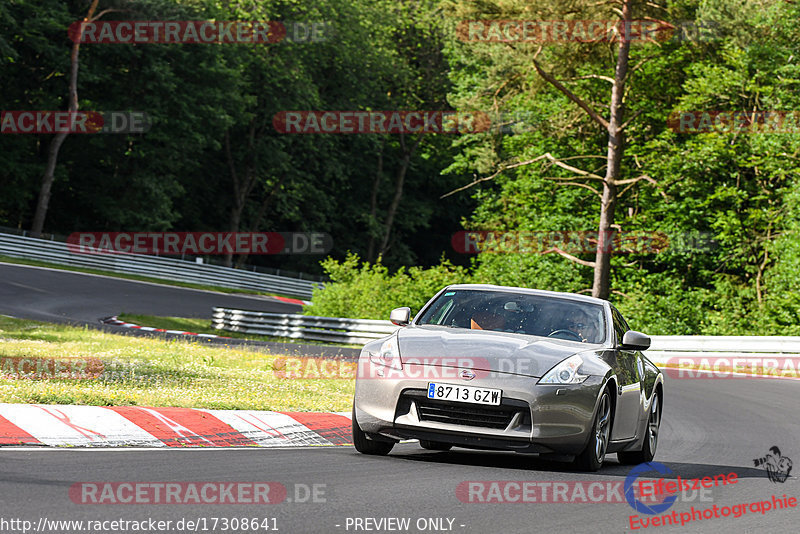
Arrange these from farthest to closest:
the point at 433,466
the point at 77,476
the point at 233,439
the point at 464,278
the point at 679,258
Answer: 1. the point at 679,258
2. the point at 464,278
3. the point at 233,439
4. the point at 433,466
5. the point at 77,476

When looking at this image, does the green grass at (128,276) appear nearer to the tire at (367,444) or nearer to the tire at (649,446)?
the tire at (649,446)

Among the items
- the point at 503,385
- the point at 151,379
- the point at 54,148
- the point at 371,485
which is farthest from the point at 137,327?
the point at 54,148

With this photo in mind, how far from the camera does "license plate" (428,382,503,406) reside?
8578mm

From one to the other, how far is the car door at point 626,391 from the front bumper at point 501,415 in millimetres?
881

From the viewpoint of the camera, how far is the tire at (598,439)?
29.4 feet

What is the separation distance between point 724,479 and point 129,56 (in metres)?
51.2

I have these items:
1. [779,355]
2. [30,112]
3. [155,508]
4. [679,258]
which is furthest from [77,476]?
[30,112]

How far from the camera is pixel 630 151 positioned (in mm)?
Answer: 43875

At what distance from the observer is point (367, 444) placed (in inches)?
368

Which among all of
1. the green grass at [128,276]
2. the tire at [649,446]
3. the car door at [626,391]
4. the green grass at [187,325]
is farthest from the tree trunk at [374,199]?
the car door at [626,391]

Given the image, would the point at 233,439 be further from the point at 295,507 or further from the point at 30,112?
the point at 30,112

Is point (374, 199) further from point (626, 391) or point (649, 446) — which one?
point (626, 391)

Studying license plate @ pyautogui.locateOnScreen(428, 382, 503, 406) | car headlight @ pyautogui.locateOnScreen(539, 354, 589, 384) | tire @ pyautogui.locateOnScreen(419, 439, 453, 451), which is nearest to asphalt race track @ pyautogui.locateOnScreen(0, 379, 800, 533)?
tire @ pyautogui.locateOnScreen(419, 439, 453, 451)

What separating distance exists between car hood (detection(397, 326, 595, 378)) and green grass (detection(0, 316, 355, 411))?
9.64 feet
